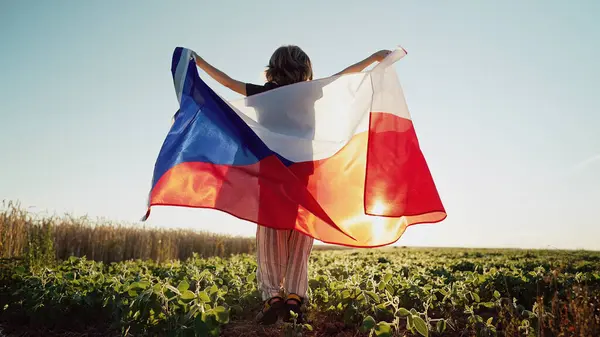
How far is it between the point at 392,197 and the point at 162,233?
1652 centimetres

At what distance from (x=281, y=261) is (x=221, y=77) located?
6.00 ft

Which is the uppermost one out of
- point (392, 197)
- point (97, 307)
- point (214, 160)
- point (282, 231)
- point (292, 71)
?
point (292, 71)

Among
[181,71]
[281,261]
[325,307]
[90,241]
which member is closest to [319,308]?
[325,307]

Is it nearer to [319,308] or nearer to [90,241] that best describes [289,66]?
[319,308]

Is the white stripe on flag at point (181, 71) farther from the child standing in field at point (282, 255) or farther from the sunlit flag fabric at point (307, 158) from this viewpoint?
the child standing in field at point (282, 255)

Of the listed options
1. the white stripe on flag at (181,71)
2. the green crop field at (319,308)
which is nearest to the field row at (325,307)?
the green crop field at (319,308)

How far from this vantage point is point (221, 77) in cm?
431

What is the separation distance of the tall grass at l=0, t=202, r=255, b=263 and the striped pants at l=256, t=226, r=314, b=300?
6.08 m

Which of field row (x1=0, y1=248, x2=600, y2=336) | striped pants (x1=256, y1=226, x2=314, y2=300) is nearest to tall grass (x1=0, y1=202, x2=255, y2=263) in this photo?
field row (x1=0, y1=248, x2=600, y2=336)

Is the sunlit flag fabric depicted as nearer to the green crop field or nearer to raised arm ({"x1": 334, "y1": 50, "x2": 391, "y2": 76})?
raised arm ({"x1": 334, "y1": 50, "x2": 391, "y2": 76})

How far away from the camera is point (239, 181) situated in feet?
12.6

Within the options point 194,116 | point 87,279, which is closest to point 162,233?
point 87,279

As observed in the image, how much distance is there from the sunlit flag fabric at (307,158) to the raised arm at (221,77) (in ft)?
0.30

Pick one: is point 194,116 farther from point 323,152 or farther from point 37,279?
point 37,279
